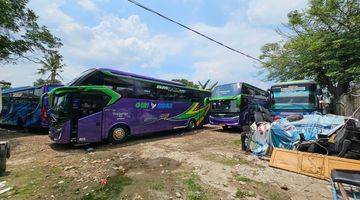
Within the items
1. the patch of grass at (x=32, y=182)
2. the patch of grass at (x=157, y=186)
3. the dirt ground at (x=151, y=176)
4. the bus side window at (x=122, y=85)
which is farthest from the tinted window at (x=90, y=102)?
the patch of grass at (x=157, y=186)

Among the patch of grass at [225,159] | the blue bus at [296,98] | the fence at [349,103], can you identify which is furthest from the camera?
the fence at [349,103]

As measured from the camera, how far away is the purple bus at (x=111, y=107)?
908cm

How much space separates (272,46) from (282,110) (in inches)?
371

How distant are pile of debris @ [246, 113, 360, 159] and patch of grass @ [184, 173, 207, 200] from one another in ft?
10.9

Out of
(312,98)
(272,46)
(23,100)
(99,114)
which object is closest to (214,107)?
(312,98)

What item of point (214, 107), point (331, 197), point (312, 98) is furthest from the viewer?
point (214, 107)

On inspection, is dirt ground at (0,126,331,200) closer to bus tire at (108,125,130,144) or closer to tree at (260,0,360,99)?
bus tire at (108,125,130,144)

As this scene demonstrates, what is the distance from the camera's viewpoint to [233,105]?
13828 mm

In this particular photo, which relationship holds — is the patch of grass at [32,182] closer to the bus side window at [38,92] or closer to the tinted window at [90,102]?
the tinted window at [90,102]

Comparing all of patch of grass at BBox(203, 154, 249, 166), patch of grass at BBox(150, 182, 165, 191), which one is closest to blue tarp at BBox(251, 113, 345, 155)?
patch of grass at BBox(203, 154, 249, 166)

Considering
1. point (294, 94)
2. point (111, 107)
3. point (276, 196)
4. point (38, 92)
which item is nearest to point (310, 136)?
point (276, 196)

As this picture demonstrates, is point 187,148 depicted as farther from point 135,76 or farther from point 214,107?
point 214,107

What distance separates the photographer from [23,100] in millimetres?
15117

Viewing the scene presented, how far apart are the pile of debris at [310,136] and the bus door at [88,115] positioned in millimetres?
5792
